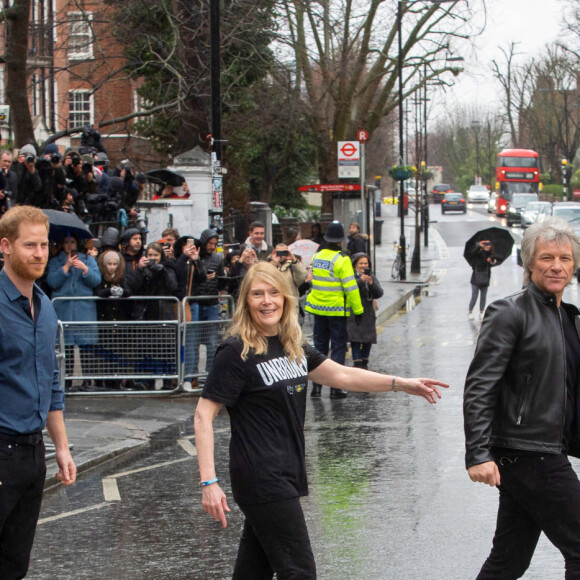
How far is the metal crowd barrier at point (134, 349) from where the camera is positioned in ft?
40.7

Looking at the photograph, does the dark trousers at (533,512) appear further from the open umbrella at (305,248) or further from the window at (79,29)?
the window at (79,29)

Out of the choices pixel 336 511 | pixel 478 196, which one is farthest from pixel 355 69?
pixel 478 196

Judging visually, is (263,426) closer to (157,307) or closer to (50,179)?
(157,307)

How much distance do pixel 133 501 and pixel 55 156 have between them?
689 centimetres

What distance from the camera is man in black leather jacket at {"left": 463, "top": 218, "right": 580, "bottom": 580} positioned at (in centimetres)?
419

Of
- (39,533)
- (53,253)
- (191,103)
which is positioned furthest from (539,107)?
(39,533)

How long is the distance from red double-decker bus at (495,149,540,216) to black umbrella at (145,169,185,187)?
53781 millimetres

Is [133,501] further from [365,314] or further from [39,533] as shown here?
[365,314]

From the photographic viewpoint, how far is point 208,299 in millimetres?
13172

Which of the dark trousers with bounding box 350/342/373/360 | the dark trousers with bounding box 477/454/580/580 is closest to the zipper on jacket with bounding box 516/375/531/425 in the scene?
the dark trousers with bounding box 477/454/580/580

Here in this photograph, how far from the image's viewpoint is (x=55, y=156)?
1341cm

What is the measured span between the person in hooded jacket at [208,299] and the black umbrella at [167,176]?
5.41 m

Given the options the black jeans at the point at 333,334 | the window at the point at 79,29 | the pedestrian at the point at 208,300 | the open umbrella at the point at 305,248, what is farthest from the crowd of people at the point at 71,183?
the black jeans at the point at 333,334

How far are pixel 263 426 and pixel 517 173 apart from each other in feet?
228
